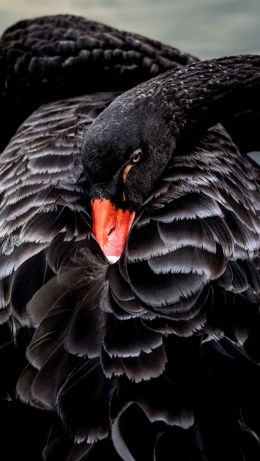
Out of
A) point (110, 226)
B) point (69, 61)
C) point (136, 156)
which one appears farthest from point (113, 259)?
point (69, 61)

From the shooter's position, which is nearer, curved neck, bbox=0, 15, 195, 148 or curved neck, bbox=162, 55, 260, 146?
curved neck, bbox=162, 55, 260, 146

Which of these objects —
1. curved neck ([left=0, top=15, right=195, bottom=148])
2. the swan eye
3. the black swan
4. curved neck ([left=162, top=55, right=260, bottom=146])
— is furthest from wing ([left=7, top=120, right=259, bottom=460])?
curved neck ([left=0, top=15, right=195, bottom=148])

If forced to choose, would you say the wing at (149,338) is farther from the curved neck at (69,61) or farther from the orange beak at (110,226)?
the curved neck at (69,61)

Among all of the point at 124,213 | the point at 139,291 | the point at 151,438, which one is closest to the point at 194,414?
the point at 151,438

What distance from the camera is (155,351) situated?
2.32 meters

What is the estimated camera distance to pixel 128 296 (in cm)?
241

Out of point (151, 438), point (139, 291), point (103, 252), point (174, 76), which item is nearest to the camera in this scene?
point (151, 438)

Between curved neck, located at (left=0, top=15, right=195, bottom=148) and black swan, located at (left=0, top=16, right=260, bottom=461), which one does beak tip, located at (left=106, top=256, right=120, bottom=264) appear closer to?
black swan, located at (left=0, top=16, right=260, bottom=461)

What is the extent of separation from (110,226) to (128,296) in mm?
419

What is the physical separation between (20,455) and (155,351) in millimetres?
492

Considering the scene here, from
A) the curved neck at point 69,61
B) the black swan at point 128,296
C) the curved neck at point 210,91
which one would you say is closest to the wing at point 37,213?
A: the black swan at point 128,296

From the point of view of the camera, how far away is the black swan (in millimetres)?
2295

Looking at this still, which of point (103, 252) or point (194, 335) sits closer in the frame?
point (194, 335)

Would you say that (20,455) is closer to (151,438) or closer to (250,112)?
(151,438)
